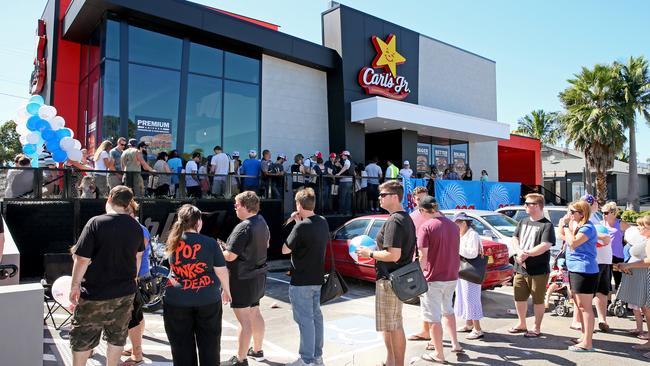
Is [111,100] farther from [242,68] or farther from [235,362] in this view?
[235,362]

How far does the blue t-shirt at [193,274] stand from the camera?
11.4ft

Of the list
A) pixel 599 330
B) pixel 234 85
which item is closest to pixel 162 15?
pixel 234 85

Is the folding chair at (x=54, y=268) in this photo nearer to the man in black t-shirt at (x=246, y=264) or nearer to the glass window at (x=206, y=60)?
the man in black t-shirt at (x=246, y=264)

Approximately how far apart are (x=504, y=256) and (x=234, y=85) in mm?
10733

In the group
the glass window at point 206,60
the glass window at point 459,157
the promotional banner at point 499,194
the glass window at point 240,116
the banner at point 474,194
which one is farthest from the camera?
the glass window at point 459,157

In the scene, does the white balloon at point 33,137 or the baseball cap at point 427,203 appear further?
the white balloon at point 33,137

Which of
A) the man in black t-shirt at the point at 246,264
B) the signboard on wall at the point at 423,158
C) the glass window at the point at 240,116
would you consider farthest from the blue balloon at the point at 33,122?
the signboard on wall at the point at 423,158

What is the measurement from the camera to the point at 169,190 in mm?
9953

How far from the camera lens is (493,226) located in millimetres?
8891

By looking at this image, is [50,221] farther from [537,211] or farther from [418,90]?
[418,90]

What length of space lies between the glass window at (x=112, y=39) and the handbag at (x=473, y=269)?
1153 centimetres

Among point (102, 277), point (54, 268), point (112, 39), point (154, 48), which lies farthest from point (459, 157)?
point (102, 277)

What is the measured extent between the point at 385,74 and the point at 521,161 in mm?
14923

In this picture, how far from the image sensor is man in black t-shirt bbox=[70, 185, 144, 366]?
139 inches
